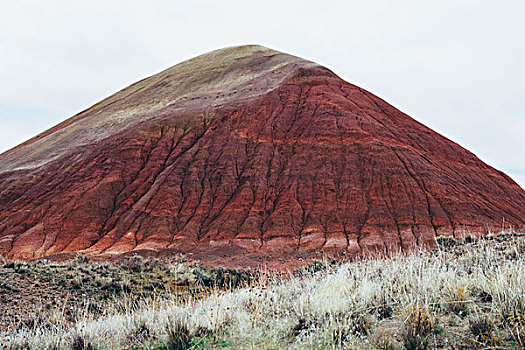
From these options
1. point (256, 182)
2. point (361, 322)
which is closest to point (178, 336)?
point (361, 322)

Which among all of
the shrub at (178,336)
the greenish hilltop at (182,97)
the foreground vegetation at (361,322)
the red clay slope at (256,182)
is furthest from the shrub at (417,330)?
the greenish hilltop at (182,97)

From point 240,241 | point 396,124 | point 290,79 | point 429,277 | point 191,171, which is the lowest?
point 240,241

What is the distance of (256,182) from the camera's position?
114ft

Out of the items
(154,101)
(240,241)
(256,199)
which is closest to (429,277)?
(240,241)

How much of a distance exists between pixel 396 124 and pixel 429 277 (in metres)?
39.1

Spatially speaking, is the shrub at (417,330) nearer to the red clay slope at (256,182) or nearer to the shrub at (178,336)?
the shrub at (178,336)

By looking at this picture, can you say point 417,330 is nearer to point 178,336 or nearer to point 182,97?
point 178,336

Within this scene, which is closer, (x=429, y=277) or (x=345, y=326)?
(x=345, y=326)

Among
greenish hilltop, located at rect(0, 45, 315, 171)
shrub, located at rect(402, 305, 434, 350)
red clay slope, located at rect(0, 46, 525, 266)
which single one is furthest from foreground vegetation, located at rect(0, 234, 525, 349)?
greenish hilltop, located at rect(0, 45, 315, 171)

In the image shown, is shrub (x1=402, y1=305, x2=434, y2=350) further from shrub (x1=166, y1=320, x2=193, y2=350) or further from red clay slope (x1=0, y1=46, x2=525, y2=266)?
red clay slope (x1=0, y1=46, x2=525, y2=266)

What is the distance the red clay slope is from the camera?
97.8 ft

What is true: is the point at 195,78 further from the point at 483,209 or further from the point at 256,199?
the point at 483,209

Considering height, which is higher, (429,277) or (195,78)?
(195,78)

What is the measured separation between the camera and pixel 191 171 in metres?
36.6
